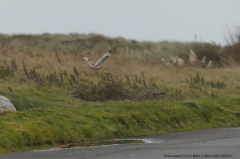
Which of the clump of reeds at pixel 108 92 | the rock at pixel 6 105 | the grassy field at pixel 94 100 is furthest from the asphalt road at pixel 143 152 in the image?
the clump of reeds at pixel 108 92

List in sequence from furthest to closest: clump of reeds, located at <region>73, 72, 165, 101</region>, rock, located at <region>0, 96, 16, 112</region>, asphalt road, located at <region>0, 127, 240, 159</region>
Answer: clump of reeds, located at <region>73, 72, 165, 101</region>
rock, located at <region>0, 96, 16, 112</region>
asphalt road, located at <region>0, 127, 240, 159</region>

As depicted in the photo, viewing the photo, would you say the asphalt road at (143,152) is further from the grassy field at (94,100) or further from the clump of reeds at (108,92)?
the clump of reeds at (108,92)

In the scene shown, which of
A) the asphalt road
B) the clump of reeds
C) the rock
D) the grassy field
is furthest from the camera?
the clump of reeds

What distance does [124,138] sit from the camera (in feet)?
55.3

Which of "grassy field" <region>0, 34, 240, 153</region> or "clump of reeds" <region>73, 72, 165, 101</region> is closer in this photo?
"grassy field" <region>0, 34, 240, 153</region>

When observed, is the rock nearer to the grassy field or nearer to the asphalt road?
the grassy field

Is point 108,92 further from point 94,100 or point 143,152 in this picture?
point 143,152

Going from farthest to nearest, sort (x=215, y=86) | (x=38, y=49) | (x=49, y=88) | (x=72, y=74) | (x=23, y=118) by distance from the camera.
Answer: (x=215, y=86) < (x=38, y=49) < (x=72, y=74) < (x=49, y=88) < (x=23, y=118)

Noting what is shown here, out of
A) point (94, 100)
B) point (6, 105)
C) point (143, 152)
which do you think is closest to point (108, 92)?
point (94, 100)

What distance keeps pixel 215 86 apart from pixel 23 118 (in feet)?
73.3

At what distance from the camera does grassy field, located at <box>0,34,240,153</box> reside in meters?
14.8

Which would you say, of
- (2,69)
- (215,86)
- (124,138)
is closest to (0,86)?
(2,69)

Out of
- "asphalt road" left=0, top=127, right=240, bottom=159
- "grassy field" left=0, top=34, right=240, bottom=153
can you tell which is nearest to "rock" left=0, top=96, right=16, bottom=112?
"grassy field" left=0, top=34, right=240, bottom=153

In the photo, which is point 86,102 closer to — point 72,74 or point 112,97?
point 112,97
